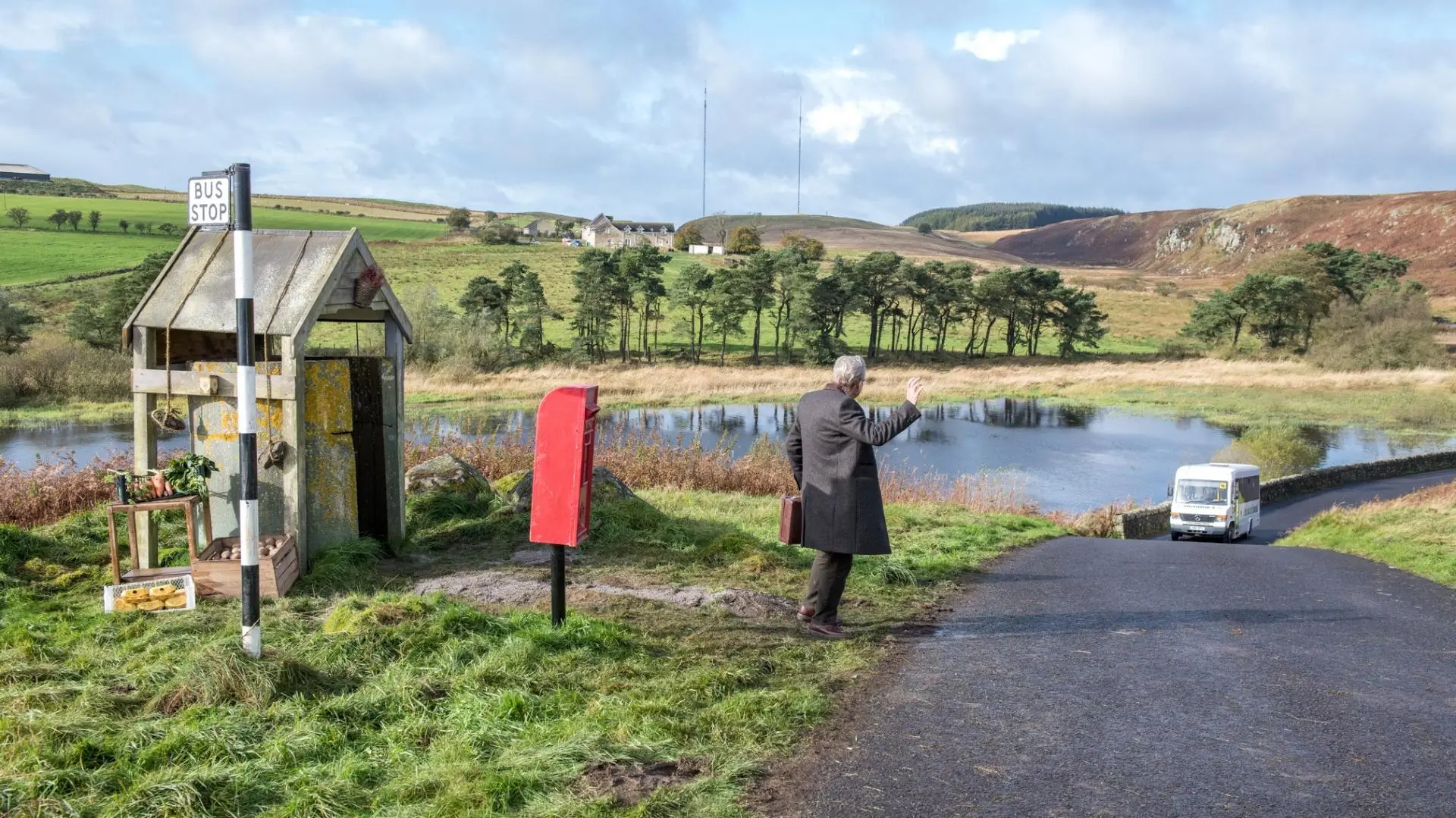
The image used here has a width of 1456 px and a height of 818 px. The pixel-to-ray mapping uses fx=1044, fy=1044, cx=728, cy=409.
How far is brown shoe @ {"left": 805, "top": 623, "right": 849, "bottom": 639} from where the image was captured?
7438 mm

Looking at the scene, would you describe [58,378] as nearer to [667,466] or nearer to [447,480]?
[667,466]

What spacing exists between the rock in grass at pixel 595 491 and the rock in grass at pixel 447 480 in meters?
0.34

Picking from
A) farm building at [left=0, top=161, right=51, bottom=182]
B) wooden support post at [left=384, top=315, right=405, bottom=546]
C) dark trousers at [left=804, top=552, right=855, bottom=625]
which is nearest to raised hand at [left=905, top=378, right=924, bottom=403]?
dark trousers at [left=804, top=552, right=855, bottom=625]

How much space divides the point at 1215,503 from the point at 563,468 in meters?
24.1

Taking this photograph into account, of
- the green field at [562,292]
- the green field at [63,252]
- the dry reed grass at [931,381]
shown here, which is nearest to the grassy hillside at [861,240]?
the green field at [562,292]

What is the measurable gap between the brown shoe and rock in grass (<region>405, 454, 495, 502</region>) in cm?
556

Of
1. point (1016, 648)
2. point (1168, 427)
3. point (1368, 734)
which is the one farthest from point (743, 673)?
point (1168, 427)

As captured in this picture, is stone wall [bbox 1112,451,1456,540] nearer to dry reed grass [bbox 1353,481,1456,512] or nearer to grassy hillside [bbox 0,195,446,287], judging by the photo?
dry reed grass [bbox 1353,481,1456,512]

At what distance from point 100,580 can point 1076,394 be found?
63089 millimetres

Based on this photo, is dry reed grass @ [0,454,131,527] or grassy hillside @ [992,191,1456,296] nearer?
dry reed grass @ [0,454,131,527]

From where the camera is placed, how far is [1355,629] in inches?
335

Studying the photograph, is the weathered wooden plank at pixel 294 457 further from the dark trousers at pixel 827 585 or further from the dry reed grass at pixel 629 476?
the dry reed grass at pixel 629 476

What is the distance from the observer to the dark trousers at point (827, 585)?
292 inches

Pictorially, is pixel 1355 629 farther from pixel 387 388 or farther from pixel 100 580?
pixel 100 580
